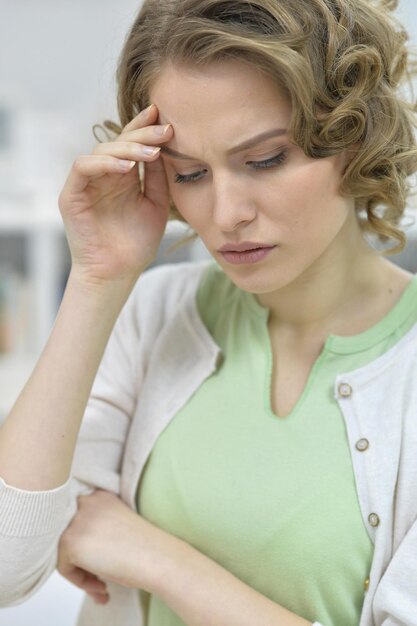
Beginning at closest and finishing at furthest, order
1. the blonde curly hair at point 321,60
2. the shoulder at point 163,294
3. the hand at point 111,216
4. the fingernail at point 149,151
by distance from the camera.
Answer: the blonde curly hair at point 321,60
the fingernail at point 149,151
the hand at point 111,216
the shoulder at point 163,294

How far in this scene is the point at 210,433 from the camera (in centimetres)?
113

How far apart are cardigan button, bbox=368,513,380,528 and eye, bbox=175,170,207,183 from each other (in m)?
0.48

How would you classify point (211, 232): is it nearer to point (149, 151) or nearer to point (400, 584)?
point (149, 151)

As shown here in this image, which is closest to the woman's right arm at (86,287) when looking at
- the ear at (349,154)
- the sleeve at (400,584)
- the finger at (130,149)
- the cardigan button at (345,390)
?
the finger at (130,149)

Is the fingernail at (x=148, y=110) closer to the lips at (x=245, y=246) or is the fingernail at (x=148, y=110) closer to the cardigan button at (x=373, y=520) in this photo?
the lips at (x=245, y=246)

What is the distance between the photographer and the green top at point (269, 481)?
3.35 feet

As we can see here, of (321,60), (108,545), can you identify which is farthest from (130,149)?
(108,545)

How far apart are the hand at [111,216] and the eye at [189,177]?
0.22ft

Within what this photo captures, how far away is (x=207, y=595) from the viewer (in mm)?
1029

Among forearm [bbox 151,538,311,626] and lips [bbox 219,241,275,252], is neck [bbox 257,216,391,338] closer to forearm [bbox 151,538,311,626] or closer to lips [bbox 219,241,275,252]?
lips [bbox 219,241,275,252]

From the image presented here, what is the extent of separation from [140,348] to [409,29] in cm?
61

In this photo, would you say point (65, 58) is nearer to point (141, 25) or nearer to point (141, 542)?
point (141, 25)

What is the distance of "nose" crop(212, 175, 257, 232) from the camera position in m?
0.98

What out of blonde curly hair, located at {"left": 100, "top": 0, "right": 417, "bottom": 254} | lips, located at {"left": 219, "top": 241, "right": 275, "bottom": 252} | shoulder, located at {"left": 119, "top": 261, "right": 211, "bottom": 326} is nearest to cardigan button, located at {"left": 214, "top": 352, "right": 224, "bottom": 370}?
shoulder, located at {"left": 119, "top": 261, "right": 211, "bottom": 326}
